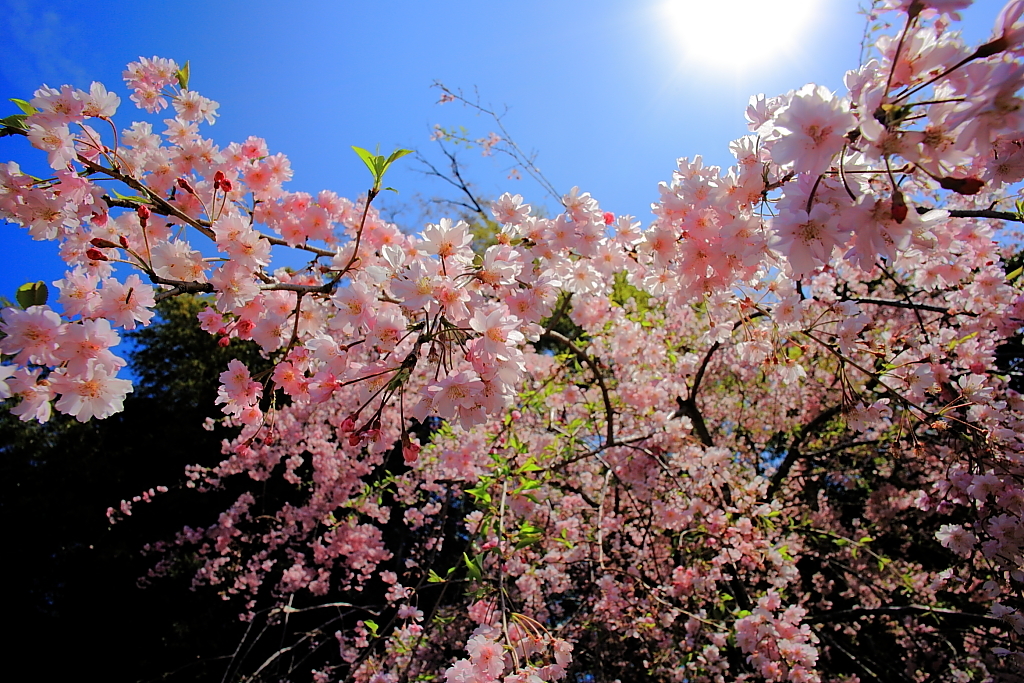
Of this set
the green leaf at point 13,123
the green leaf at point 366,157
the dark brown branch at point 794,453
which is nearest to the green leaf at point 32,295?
the green leaf at point 13,123

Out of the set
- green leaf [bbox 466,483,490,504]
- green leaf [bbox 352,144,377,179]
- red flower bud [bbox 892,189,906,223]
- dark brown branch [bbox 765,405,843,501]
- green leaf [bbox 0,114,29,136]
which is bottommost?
green leaf [bbox 466,483,490,504]

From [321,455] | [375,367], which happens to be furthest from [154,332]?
[375,367]

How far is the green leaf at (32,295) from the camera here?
1.10m

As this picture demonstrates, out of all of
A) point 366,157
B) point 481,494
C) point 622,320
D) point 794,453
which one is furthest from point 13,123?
point 794,453

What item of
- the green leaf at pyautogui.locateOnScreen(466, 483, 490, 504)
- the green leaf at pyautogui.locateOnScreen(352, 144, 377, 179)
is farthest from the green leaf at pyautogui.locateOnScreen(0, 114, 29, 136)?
the green leaf at pyautogui.locateOnScreen(466, 483, 490, 504)

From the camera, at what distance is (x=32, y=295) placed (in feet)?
3.63

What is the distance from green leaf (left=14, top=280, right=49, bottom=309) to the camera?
43.3 inches

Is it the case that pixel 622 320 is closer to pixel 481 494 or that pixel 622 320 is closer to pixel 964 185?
pixel 481 494

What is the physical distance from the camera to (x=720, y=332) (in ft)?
7.68

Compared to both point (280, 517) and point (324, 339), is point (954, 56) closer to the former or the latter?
point (324, 339)

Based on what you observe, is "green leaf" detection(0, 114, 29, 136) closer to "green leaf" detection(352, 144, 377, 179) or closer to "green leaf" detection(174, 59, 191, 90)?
"green leaf" detection(174, 59, 191, 90)

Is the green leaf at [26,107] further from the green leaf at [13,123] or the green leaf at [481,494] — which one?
the green leaf at [481,494]

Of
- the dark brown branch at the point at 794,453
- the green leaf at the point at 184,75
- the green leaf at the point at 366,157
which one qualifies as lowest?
the green leaf at the point at 366,157

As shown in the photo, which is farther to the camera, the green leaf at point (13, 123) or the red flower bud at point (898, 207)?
the green leaf at point (13, 123)
